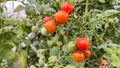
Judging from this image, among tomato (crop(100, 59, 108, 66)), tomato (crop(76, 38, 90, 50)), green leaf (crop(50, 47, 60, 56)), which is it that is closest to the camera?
tomato (crop(76, 38, 90, 50))

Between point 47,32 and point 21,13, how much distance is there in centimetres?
49

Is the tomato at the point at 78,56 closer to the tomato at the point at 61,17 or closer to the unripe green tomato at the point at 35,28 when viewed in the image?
the tomato at the point at 61,17

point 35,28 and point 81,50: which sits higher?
point 35,28

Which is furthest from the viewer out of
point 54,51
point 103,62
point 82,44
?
point 103,62

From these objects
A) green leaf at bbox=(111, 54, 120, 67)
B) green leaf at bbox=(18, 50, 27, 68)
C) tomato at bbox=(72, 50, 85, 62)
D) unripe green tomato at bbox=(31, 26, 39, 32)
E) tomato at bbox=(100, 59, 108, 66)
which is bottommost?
green leaf at bbox=(111, 54, 120, 67)

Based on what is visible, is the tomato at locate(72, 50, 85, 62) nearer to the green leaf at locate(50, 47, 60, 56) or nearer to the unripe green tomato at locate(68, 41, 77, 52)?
the unripe green tomato at locate(68, 41, 77, 52)

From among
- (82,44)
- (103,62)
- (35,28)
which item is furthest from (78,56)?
(103,62)

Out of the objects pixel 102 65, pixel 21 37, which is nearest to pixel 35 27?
pixel 21 37

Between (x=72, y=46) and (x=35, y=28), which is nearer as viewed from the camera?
(x=72, y=46)

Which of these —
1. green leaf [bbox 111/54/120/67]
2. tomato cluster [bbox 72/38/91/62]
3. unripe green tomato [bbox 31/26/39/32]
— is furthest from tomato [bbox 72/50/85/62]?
unripe green tomato [bbox 31/26/39/32]

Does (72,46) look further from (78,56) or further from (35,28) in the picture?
(35,28)

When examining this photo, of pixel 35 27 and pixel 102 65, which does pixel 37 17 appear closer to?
pixel 35 27

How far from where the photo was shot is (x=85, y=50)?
107 cm

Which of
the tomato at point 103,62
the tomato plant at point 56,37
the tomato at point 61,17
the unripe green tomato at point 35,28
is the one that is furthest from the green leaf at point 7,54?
the tomato at point 103,62
